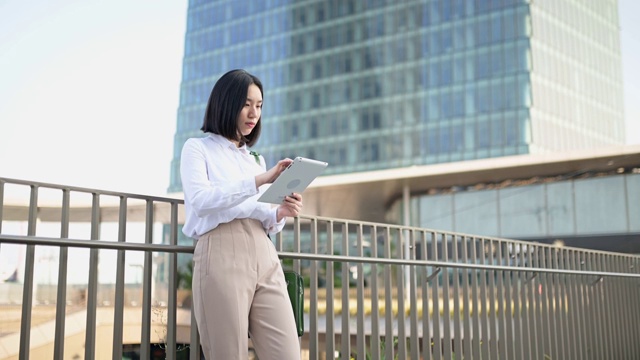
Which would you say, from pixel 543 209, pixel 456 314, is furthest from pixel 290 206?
pixel 543 209

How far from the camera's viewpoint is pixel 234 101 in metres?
2.86

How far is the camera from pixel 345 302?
4234 millimetres

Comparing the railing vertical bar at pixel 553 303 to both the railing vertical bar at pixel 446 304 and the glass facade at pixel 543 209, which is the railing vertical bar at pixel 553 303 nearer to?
the railing vertical bar at pixel 446 304

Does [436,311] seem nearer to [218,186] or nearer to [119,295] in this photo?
[119,295]

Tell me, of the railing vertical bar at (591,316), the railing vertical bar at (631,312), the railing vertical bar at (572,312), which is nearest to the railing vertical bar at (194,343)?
the railing vertical bar at (572,312)

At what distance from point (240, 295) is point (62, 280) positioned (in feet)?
2.56

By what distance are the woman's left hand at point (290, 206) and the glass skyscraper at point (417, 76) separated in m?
54.7

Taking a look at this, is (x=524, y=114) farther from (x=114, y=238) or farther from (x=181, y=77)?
(x=114, y=238)

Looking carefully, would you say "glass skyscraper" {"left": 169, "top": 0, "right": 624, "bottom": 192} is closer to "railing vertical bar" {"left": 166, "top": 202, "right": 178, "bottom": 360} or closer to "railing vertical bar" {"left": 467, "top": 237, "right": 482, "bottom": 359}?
"railing vertical bar" {"left": 467, "top": 237, "right": 482, "bottom": 359}

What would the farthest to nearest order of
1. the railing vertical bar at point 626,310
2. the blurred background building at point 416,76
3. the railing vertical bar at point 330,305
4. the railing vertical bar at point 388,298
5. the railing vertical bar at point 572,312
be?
the blurred background building at point 416,76
the railing vertical bar at point 626,310
the railing vertical bar at point 572,312
the railing vertical bar at point 388,298
the railing vertical bar at point 330,305

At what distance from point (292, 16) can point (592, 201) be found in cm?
5120

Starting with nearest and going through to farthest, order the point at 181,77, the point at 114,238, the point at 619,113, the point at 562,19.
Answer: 1. the point at 114,238
2. the point at 562,19
3. the point at 619,113
4. the point at 181,77

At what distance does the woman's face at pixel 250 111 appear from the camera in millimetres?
2869

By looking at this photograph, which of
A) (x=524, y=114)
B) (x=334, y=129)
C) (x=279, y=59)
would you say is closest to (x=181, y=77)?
(x=279, y=59)
